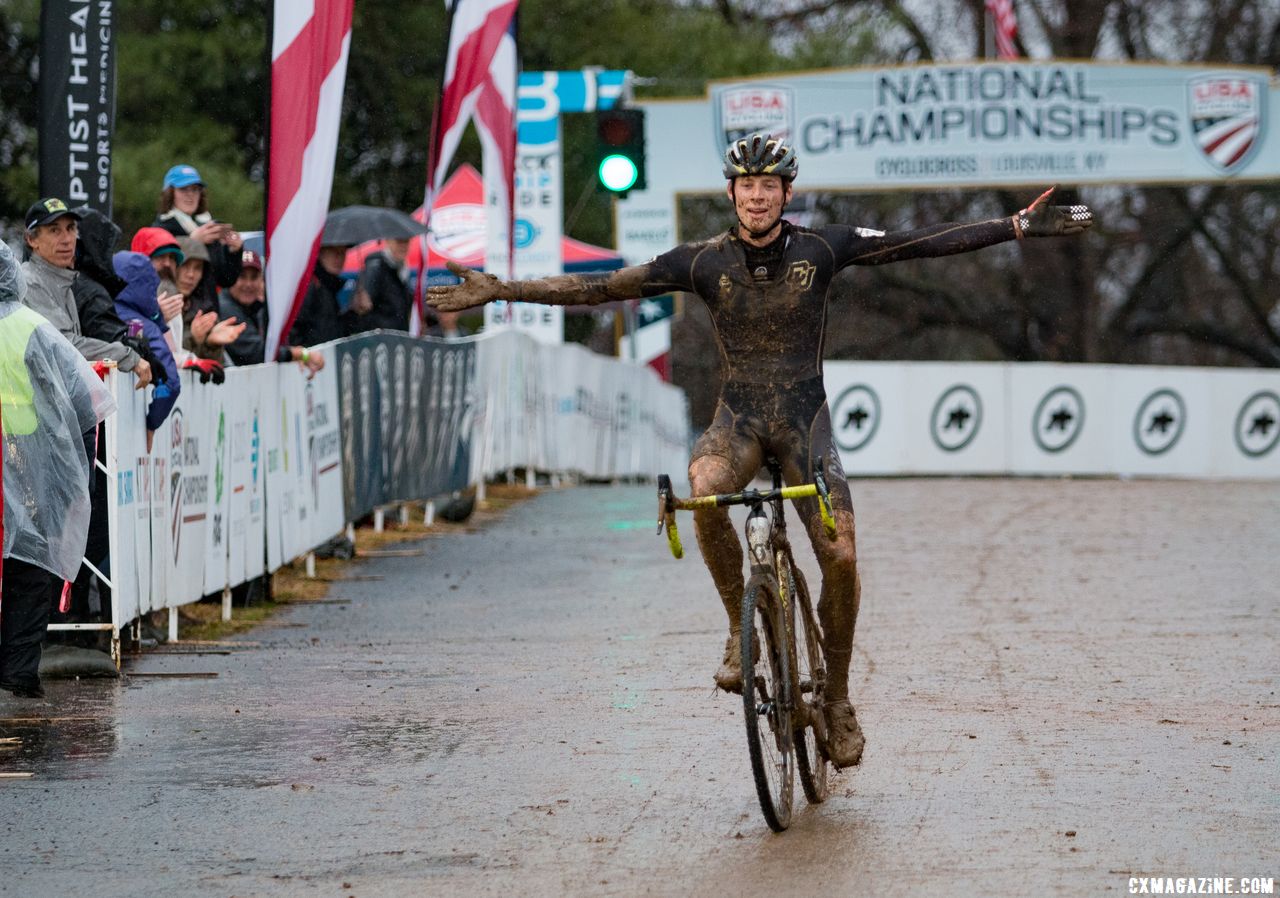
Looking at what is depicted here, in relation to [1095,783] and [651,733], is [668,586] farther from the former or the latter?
[1095,783]

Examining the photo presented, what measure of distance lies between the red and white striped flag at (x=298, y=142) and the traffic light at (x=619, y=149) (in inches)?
281

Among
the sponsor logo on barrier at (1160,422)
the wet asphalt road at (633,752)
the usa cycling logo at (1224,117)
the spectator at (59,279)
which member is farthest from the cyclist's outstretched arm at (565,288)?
the usa cycling logo at (1224,117)

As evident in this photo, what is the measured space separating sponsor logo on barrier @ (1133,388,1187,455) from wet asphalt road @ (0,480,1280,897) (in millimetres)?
15533

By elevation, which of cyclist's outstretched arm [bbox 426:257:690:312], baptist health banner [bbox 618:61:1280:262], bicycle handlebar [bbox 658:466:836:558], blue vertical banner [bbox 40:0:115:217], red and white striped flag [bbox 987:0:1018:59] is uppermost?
red and white striped flag [bbox 987:0:1018:59]

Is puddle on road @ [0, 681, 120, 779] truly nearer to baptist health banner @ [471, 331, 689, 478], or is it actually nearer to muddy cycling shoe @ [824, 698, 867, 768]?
muddy cycling shoe @ [824, 698, 867, 768]

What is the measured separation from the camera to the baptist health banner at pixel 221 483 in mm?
10398

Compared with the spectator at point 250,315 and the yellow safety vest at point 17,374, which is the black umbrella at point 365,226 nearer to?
the spectator at point 250,315

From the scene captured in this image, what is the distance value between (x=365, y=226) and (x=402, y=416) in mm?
1556

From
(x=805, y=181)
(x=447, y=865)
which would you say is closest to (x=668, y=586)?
(x=447, y=865)

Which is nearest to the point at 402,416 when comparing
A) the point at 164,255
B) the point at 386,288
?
the point at 386,288

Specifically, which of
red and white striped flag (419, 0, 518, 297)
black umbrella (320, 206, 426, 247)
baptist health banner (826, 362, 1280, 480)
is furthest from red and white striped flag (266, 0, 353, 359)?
baptist health banner (826, 362, 1280, 480)

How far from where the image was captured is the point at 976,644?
1120cm

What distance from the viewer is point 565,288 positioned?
747 cm

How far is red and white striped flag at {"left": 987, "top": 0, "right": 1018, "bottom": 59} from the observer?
35969mm
